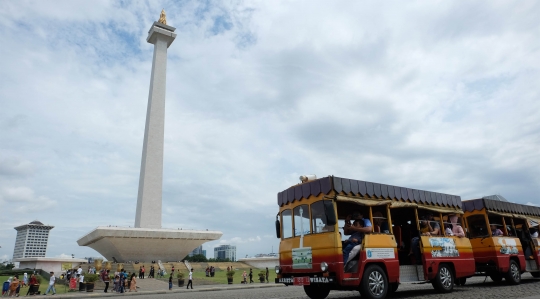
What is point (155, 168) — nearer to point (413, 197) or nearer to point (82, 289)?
point (82, 289)

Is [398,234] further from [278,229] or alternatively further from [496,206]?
[496,206]

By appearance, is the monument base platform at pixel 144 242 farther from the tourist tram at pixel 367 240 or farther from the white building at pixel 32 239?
the white building at pixel 32 239

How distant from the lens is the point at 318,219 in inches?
348

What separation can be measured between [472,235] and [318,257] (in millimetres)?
8497

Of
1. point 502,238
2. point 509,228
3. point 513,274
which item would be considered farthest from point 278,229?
point 509,228

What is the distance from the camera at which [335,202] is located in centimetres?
852

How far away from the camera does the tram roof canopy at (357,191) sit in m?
8.71

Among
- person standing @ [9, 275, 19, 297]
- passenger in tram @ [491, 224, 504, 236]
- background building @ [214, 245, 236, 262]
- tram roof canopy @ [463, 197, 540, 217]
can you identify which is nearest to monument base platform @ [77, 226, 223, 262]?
person standing @ [9, 275, 19, 297]

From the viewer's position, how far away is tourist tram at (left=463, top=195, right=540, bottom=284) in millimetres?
12945

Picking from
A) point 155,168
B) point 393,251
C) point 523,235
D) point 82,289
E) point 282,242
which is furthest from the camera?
point 155,168

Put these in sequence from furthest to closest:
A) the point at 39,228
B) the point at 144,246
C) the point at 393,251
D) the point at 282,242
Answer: the point at 39,228
the point at 144,246
the point at 282,242
the point at 393,251

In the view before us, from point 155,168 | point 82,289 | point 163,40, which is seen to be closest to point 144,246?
point 155,168

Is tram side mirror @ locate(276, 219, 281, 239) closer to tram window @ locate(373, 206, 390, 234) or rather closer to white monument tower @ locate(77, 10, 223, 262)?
tram window @ locate(373, 206, 390, 234)

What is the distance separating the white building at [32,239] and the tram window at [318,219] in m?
136
